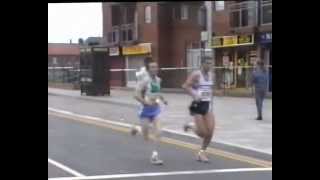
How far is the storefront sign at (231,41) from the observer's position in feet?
95.4

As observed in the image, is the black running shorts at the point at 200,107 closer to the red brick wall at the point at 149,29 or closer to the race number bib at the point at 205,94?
the race number bib at the point at 205,94

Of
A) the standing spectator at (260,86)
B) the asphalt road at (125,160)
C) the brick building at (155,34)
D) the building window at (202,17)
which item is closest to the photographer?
the asphalt road at (125,160)

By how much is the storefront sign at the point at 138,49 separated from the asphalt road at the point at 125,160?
22.8m

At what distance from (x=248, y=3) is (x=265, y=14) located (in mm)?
1889

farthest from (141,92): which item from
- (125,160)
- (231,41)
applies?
(231,41)

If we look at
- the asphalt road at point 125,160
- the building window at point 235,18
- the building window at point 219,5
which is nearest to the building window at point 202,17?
the building window at point 219,5

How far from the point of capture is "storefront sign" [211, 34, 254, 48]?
29092mm

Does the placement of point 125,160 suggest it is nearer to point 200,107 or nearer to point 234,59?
point 200,107

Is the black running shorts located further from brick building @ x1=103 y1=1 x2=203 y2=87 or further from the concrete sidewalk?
brick building @ x1=103 y1=1 x2=203 y2=87

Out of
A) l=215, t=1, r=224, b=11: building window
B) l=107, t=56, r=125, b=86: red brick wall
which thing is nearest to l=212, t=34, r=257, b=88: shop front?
l=215, t=1, r=224, b=11: building window

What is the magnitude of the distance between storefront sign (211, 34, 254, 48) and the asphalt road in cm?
1737
